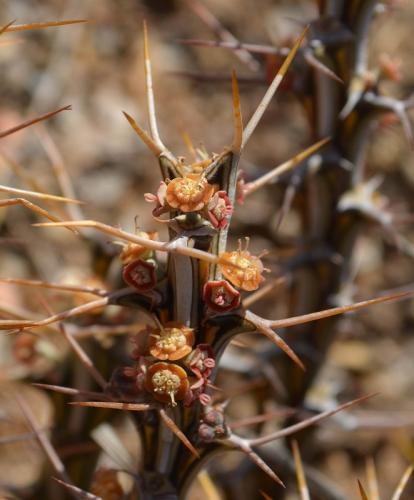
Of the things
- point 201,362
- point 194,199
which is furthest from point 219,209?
point 201,362

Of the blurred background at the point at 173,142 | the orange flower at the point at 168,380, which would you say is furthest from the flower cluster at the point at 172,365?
the blurred background at the point at 173,142

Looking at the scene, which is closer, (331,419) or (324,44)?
(324,44)

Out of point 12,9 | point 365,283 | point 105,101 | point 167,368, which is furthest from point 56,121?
point 167,368

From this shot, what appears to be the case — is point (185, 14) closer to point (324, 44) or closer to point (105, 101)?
point (105, 101)

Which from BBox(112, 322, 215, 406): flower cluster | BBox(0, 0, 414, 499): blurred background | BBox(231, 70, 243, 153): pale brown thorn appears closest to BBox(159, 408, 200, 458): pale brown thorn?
BBox(112, 322, 215, 406): flower cluster

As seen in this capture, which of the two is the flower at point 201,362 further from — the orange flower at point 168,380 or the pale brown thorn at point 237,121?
the pale brown thorn at point 237,121
